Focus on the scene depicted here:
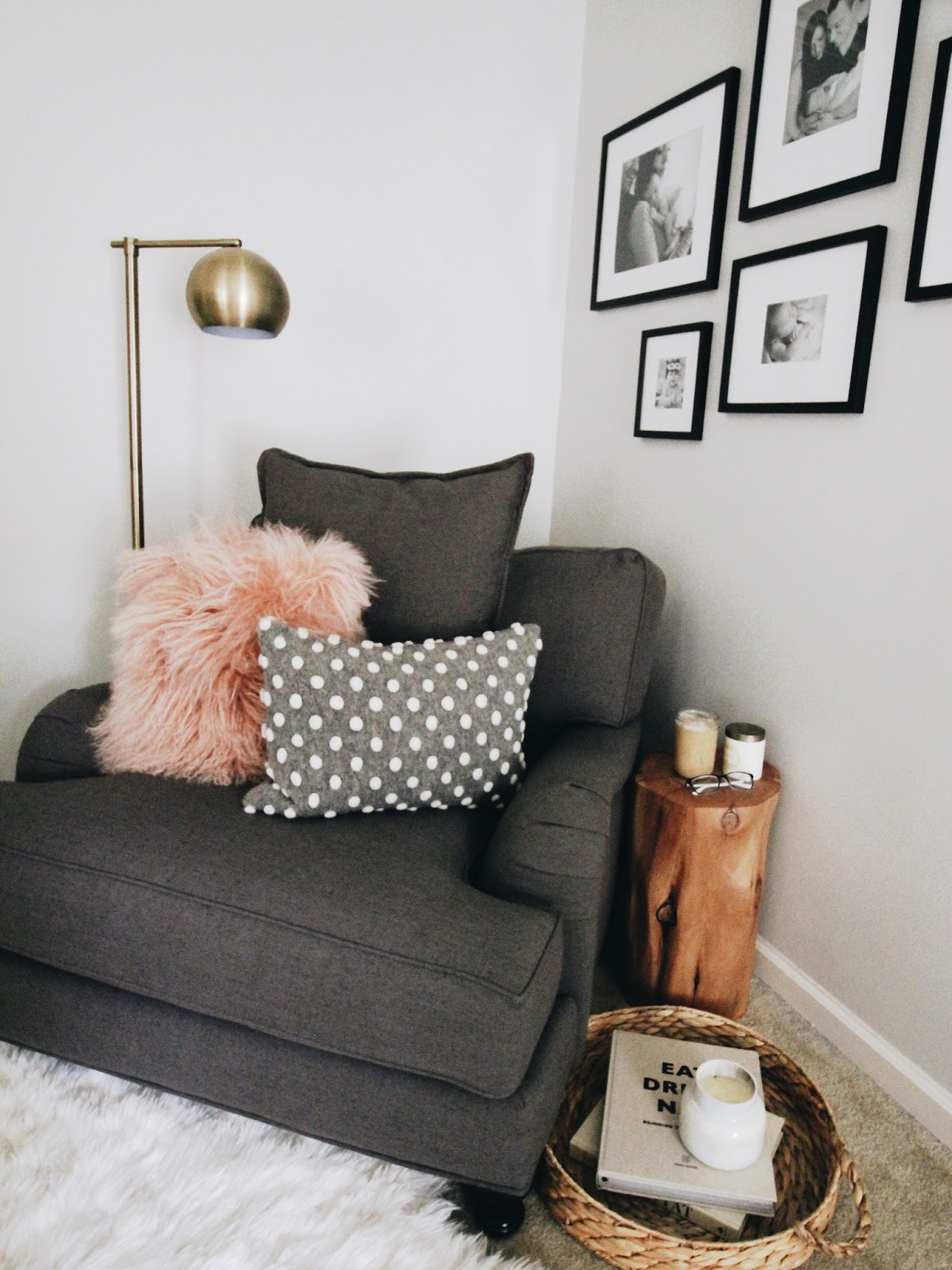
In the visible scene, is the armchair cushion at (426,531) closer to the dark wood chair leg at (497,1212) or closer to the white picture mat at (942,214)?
the white picture mat at (942,214)

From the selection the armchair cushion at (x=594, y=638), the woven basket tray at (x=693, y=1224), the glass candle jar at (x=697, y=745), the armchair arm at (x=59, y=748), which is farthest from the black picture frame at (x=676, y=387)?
the armchair arm at (x=59, y=748)

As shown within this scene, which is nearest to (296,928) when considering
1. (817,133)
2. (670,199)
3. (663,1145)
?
(663,1145)

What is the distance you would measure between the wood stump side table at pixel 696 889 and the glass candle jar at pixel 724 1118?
0.38m

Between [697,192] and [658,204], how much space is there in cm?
15

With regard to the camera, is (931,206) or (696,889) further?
(696,889)

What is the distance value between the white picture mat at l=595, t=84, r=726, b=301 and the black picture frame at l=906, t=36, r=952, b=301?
1.77 ft

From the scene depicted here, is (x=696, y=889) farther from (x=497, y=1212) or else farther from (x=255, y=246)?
(x=255, y=246)

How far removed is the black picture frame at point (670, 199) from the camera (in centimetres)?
177

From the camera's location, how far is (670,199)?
6.33 ft

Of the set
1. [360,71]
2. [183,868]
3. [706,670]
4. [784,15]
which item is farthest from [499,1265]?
[360,71]

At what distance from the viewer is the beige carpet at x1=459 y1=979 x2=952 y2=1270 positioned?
1.17 m

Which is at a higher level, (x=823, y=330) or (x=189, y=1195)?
(x=823, y=330)

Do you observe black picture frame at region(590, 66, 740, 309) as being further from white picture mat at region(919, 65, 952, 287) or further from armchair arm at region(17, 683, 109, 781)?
armchair arm at region(17, 683, 109, 781)

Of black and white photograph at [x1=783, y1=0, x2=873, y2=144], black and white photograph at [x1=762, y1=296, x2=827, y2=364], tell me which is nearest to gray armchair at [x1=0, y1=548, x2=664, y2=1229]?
black and white photograph at [x1=762, y1=296, x2=827, y2=364]
